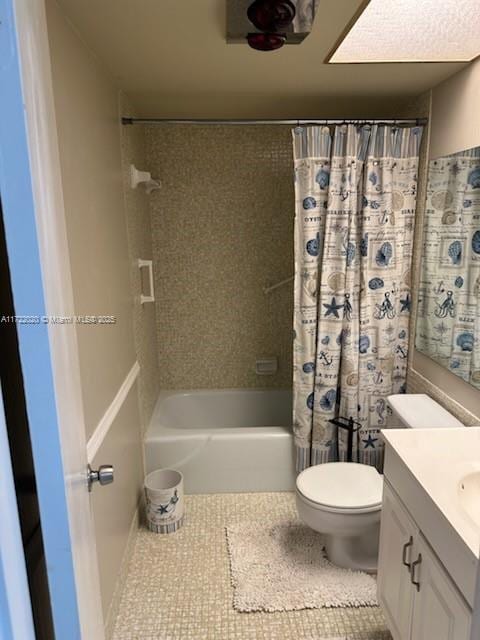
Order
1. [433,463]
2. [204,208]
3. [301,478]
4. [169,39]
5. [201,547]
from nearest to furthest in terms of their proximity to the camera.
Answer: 1. [433,463]
2. [169,39]
3. [301,478]
4. [201,547]
5. [204,208]

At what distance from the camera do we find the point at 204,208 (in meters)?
3.10

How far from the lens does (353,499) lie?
6.45ft

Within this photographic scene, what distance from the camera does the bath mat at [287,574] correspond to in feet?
6.26

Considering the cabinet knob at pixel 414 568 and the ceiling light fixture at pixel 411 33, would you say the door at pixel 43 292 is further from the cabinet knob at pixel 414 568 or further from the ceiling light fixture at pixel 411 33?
the ceiling light fixture at pixel 411 33

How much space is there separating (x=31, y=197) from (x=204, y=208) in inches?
98.5

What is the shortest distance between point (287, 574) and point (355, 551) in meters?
0.36

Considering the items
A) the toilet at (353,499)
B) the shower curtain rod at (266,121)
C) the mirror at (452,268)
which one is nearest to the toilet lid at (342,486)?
the toilet at (353,499)

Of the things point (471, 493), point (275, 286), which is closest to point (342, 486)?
point (471, 493)

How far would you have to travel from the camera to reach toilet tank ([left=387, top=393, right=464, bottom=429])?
1.94 m

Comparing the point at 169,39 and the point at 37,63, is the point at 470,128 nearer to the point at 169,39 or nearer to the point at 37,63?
the point at 169,39

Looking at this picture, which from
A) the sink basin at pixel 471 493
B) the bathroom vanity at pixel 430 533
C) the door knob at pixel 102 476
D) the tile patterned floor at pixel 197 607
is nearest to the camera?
the door knob at pixel 102 476

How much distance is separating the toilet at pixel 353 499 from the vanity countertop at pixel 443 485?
1.27 feet

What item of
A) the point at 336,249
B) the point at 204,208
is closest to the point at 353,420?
the point at 336,249

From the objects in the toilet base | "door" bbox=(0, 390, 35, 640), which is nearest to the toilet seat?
the toilet base
